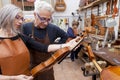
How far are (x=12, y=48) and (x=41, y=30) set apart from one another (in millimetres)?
616

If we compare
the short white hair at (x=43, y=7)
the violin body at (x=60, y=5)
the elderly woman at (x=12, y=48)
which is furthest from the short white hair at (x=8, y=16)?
the violin body at (x=60, y=5)

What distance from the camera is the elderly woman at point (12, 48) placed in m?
1.10

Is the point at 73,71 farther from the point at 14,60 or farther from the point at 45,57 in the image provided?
the point at 14,60

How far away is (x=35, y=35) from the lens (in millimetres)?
1701

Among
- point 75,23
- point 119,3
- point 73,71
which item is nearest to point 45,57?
point 119,3

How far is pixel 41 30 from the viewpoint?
5.63ft

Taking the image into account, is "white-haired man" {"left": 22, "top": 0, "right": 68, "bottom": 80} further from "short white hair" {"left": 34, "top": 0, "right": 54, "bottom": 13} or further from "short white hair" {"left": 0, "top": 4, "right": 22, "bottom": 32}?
"short white hair" {"left": 0, "top": 4, "right": 22, "bottom": 32}

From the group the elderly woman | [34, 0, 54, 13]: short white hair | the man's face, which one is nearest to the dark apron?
the man's face

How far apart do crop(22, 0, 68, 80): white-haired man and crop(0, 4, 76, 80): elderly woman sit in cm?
40

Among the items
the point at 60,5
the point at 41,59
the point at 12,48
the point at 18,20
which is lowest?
the point at 41,59

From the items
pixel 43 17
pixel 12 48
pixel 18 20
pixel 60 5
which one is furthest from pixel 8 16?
pixel 60 5

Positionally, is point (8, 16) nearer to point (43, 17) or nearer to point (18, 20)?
point (18, 20)

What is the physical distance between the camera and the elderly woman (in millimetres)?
1097

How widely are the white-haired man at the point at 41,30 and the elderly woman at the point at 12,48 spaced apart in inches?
15.7
